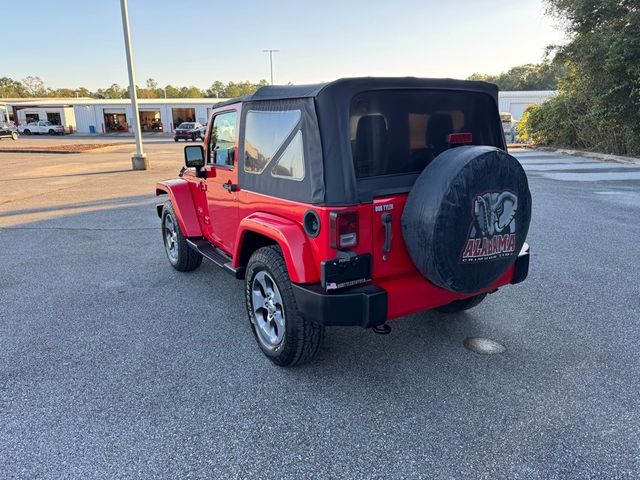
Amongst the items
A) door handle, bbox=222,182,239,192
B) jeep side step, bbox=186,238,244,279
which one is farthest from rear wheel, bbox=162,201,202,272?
door handle, bbox=222,182,239,192

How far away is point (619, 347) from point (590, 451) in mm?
1379

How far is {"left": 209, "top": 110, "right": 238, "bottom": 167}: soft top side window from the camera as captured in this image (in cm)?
383

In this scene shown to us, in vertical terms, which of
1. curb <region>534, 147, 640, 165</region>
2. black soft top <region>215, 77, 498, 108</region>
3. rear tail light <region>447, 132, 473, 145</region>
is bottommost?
curb <region>534, 147, 640, 165</region>

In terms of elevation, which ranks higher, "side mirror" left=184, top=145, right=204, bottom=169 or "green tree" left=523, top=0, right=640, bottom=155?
"green tree" left=523, top=0, right=640, bottom=155

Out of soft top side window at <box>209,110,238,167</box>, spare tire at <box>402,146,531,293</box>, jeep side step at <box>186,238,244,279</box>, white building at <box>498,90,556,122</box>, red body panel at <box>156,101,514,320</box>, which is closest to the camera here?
spare tire at <box>402,146,531,293</box>

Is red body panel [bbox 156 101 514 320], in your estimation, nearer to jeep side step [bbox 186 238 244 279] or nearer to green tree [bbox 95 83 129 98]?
jeep side step [bbox 186 238 244 279]

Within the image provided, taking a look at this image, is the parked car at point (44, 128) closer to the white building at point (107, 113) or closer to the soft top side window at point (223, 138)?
the white building at point (107, 113)

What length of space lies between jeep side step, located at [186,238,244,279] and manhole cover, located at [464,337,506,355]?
6.20 ft

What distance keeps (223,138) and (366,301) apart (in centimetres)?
→ 222

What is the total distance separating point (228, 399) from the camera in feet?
9.56

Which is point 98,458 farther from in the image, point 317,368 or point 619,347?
point 619,347

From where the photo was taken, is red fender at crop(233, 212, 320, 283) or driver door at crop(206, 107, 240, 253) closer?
red fender at crop(233, 212, 320, 283)

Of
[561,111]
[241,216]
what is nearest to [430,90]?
[241,216]

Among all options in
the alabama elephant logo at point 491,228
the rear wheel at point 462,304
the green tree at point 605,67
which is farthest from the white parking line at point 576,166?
the alabama elephant logo at point 491,228
